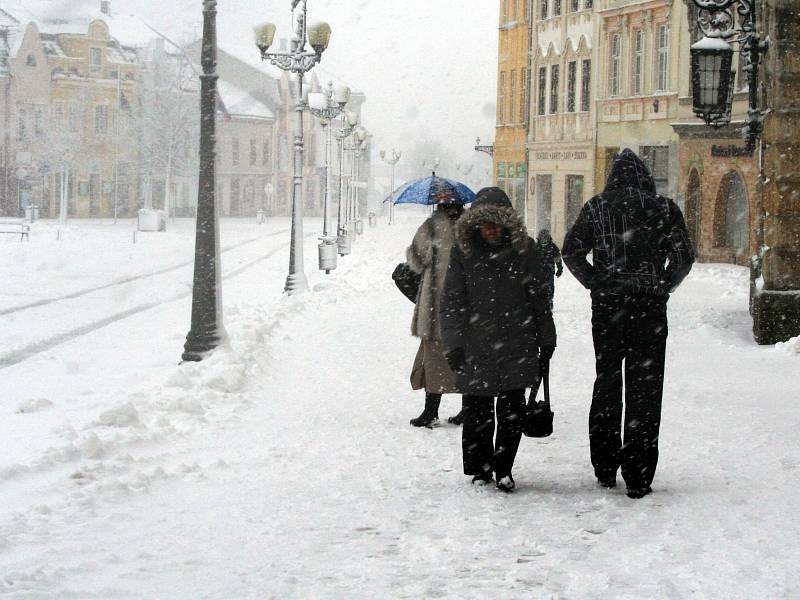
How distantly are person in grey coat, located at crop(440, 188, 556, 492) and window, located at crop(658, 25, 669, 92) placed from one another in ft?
100

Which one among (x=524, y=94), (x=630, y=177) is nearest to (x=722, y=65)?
(x=630, y=177)

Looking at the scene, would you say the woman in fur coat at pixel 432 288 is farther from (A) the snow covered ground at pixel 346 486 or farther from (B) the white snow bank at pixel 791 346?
(B) the white snow bank at pixel 791 346

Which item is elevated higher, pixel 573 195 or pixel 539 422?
pixel 573 195

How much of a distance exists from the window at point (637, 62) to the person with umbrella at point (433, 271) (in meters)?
29.8

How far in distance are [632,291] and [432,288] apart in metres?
2.41

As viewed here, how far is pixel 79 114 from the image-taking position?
75.1 m

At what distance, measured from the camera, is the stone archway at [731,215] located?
107 feet

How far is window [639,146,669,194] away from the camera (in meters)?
35.9

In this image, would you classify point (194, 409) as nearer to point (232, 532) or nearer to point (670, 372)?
point (232, 532)

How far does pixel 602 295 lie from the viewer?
6461 mm

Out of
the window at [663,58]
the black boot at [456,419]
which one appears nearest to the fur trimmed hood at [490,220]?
the black boot at [456,419]

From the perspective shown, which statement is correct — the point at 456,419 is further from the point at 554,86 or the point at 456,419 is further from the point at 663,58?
the point at 554,86

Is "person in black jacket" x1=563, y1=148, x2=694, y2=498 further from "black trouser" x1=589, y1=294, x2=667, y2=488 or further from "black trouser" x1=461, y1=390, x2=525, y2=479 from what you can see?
"black trouser" x1=461, y1=390, x2=525, y2=479

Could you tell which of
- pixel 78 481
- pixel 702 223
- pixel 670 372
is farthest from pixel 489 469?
pixel 702 223
